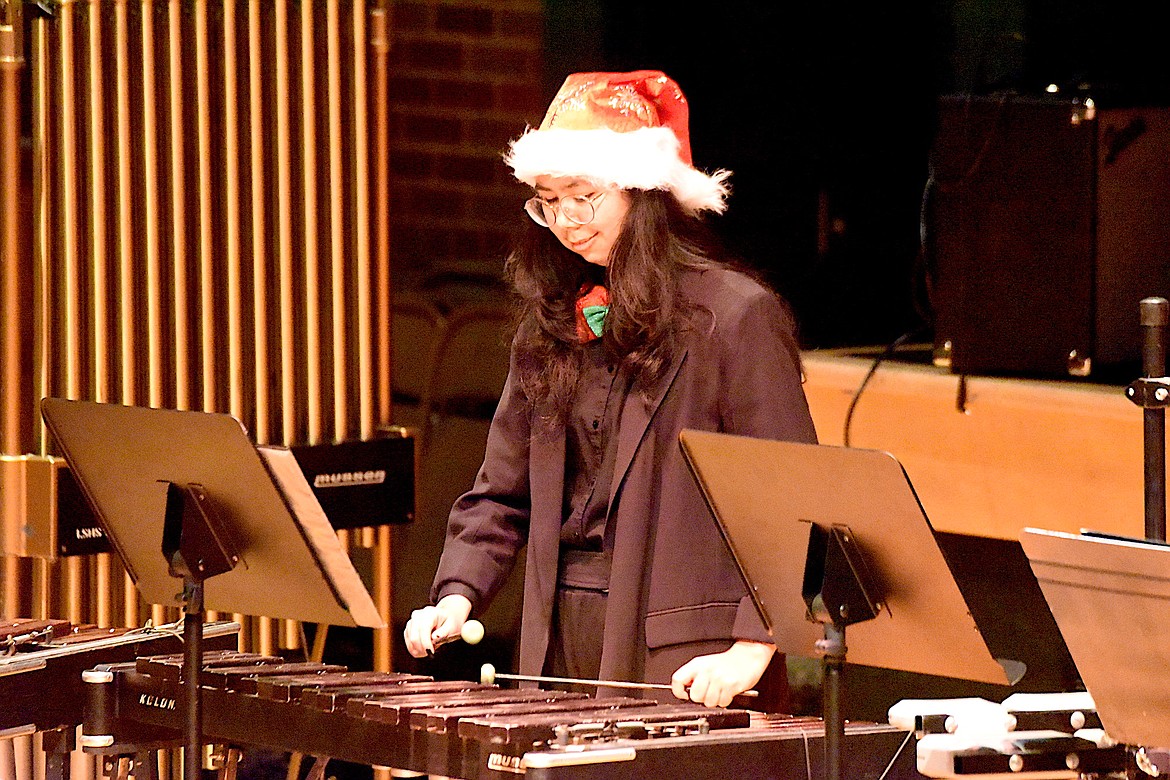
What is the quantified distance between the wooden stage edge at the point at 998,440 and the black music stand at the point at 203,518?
1522mm

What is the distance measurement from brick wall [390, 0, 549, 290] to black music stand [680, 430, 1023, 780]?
2.94m

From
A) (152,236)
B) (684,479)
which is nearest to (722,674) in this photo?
(684,479)

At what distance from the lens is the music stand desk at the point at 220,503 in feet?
8.93

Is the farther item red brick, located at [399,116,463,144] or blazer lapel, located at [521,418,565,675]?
red brick, located at [399,116,463,144]

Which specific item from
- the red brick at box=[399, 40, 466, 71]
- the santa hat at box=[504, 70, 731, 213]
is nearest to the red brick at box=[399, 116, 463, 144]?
the red brick at box=[399, 40, 466, 71]

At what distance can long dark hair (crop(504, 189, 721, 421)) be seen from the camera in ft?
10.2

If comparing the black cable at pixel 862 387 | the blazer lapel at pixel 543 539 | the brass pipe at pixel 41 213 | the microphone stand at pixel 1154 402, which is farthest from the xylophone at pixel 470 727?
the black cable at pixel 862 387

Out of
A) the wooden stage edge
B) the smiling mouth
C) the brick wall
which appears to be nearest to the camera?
the smiling mouth

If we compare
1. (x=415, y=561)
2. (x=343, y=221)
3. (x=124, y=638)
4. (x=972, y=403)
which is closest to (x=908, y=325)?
(x=972, y=403)

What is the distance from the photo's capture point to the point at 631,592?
10.1 ft

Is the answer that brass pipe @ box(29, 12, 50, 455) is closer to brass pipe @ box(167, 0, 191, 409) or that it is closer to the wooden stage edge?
brass pipe @ box(167, 0, 191, 409)

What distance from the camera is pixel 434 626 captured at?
316cm

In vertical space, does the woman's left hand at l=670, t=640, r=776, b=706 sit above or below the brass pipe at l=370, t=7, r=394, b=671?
below

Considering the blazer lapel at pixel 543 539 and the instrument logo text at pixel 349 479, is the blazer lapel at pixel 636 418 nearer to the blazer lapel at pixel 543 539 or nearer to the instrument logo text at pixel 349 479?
the blazer lapel at pixel 543 539
